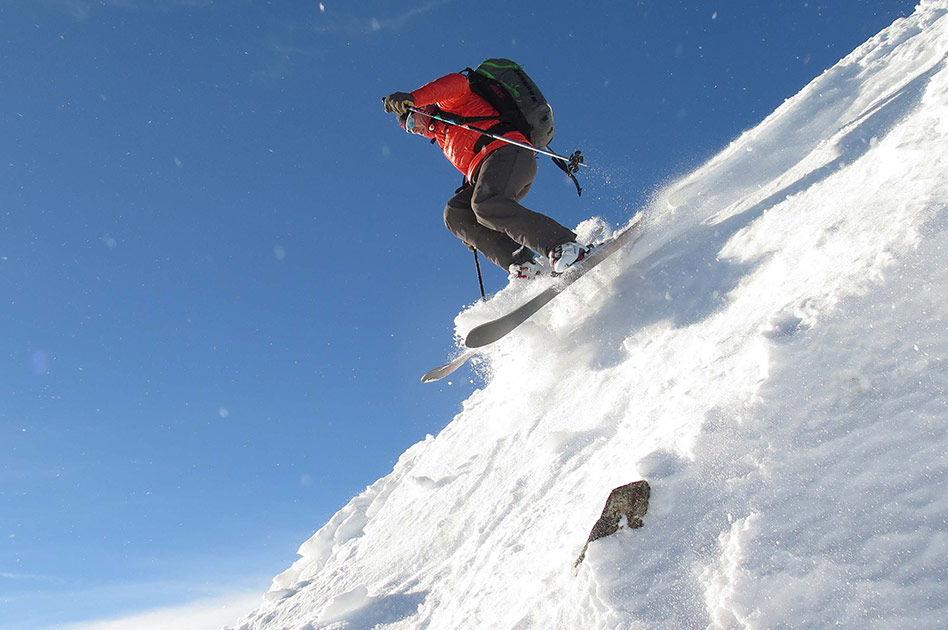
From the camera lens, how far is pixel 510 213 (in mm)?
5324

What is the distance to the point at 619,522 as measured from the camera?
2387mm

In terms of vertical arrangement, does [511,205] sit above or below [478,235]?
below

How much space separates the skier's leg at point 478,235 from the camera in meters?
5.86

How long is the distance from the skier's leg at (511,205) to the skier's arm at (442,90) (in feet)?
2.21

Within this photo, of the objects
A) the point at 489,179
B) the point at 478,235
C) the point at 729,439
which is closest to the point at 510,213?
the point at 489,179

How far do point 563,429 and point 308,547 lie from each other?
181 inches

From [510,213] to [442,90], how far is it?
130 centimetres

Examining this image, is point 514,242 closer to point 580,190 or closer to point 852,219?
point 580,190

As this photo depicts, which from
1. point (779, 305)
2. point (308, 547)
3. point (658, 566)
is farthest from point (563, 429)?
point (308, 547)

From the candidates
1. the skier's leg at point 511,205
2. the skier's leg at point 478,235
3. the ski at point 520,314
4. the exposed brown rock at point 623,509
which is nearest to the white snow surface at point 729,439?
the exposed brown rock at point 623,509

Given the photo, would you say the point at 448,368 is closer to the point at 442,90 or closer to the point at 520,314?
the point at 520,314

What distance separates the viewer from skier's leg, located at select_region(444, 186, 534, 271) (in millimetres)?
5855

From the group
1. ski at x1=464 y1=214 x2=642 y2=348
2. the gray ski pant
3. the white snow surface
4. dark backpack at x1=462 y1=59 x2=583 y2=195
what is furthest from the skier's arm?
the white snow surface

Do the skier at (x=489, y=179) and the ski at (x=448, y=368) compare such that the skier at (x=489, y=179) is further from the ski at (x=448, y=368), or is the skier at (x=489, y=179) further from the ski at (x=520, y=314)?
the ski at (x=448, y=368)
